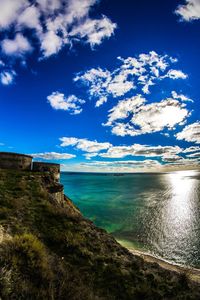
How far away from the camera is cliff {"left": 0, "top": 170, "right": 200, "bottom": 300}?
559 cm

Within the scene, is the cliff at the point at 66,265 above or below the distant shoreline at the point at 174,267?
above

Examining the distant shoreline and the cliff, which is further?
the distant shoreline

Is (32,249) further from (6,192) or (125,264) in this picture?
(6,192)

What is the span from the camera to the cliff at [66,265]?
220 inches

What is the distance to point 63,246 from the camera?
344 inches

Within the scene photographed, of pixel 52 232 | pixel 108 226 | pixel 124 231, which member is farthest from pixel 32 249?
pixel 108 226

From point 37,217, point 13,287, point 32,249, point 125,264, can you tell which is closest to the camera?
point 13,287

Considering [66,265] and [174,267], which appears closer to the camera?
[66,265]

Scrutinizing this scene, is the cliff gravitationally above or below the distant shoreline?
above

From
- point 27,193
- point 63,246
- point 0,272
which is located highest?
point 27,193

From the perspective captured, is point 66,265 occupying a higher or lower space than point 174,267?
higher

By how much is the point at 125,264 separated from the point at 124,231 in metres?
32.5

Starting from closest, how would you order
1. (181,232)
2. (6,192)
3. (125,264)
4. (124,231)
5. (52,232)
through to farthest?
(125,264) < (52,232) < (6,192) < (181,232) < (124,231)

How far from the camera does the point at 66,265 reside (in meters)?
7.56
